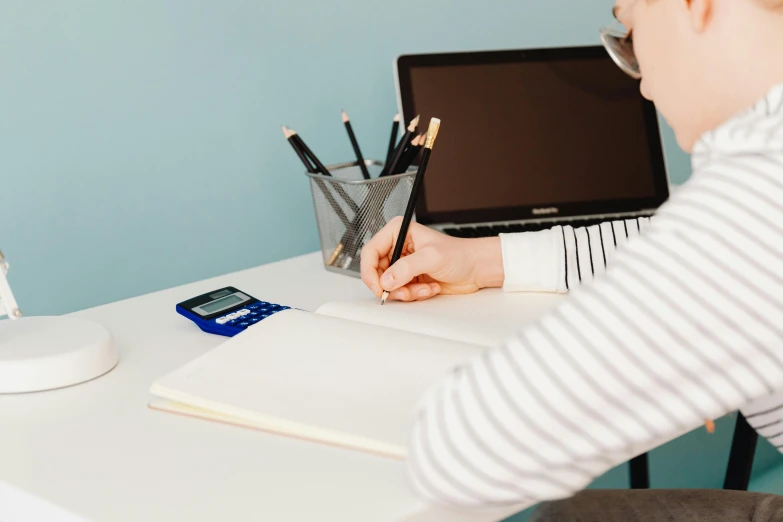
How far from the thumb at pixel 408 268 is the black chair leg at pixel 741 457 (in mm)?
477

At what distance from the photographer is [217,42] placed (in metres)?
1.04

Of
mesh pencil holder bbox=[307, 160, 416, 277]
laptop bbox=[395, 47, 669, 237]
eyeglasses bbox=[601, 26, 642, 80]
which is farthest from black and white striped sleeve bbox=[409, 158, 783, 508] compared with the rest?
laptop bbox=[395, 47, 669, 237]

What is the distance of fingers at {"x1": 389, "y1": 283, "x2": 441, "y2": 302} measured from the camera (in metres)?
0.84

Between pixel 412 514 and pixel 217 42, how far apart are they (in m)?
0.75

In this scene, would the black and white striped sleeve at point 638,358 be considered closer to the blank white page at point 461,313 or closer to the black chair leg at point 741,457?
the blank white page at point 461,313

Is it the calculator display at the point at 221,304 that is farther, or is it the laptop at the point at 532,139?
the laptop at the point at 532,139

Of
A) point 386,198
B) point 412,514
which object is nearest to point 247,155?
point 386,198

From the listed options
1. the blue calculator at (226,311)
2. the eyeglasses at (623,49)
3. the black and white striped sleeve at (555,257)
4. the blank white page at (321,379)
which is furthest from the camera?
the black and white striped sleeve at (555,257)

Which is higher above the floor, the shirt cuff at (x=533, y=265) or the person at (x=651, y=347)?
the person at (x=651, y=347)

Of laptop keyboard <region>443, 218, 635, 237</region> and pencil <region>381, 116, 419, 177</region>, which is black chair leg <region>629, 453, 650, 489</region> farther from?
pencil <region>381, 116, 419, 177</region>

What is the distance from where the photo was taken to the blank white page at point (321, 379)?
0.54 m

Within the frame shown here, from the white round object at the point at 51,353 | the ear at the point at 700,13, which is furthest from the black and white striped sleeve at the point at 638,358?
the white round object at the point at 51,353

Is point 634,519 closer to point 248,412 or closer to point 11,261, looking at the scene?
point 248,412

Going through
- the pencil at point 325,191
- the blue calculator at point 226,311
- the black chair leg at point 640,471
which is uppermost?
the pencil at point 325,191
